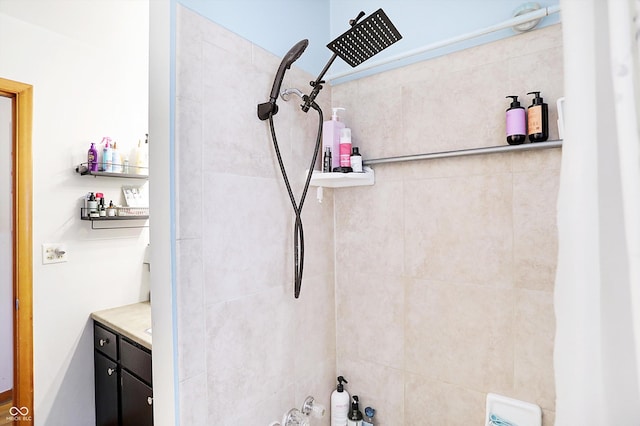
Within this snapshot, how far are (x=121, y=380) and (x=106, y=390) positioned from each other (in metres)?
0.27

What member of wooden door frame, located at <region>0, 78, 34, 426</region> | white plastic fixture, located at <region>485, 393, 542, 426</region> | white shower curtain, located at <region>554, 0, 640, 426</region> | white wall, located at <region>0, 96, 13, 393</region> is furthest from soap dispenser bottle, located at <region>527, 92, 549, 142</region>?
white wall, located at <region>0, 96, 13, 393</region>

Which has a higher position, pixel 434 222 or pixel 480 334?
pixel 434 222

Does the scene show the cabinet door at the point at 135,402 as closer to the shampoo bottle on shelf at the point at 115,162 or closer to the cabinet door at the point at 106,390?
the cabinet door at the point at 106,390

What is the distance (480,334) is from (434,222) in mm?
403

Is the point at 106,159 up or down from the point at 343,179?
up

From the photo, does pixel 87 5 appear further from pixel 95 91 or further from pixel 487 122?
pixel 487 122

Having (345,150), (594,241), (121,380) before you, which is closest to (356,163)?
(345,150)

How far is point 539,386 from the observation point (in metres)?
1.01

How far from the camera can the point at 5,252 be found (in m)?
2.04

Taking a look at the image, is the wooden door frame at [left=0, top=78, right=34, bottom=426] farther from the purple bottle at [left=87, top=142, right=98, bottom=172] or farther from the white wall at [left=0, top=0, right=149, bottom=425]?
the purple bottle at [left=87, top=142, right=98, bottom=172]

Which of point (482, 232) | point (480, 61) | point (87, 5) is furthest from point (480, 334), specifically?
point (87, 5)

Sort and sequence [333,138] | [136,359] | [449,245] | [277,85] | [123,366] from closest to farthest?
[277,85], [449,245], [333,138], [136,359], [123,366]
